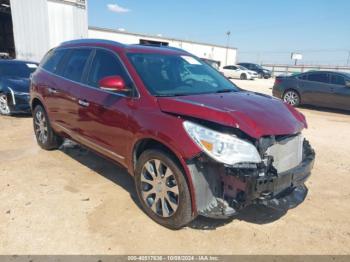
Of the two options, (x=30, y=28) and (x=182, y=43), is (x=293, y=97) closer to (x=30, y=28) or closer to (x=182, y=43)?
(x=30, y=28)

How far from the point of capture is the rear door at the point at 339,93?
11.0 meters

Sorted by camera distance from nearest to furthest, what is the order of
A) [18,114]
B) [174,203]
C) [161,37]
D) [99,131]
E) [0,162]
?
1. [174,203]
2. [99,131]
3. [0,162]
4. [18,114]
5. [161,37]

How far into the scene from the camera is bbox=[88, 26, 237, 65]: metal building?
1247 inches

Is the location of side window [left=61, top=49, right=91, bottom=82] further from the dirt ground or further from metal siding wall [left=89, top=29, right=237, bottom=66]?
metal siding wall [left=89, top=29, right=237, bottom=66]

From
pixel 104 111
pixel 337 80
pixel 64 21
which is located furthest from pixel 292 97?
pixel 64 21

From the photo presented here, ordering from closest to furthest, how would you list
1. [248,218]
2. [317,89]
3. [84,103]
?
[248,218]
[84,103]
[317,89]

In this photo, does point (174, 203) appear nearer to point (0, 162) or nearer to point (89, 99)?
point (89, 99)

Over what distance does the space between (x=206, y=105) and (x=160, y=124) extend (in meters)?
0.47

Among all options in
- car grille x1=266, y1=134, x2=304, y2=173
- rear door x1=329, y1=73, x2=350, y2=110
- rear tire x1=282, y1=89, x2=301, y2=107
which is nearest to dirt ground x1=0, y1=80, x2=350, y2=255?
car grille x1=266, y1=134, x2=304, y2=173

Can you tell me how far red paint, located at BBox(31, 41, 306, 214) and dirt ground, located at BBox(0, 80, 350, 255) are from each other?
0.50 m

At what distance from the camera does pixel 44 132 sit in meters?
5.68

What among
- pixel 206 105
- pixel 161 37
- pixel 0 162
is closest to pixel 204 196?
pixel 206 105

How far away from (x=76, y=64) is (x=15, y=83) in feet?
15.7

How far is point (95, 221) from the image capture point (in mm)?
3465
